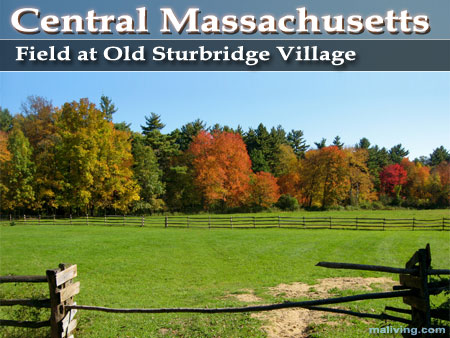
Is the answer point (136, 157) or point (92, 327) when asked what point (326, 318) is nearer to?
point (92, 327)

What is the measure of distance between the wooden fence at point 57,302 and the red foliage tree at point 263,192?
44.5 m

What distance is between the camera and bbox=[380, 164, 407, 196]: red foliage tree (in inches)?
2419

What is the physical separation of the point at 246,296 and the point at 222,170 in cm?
3875

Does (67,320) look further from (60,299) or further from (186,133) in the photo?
(186,133)

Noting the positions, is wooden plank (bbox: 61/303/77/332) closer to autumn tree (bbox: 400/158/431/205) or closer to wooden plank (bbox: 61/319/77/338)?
wooden plank (bbox: 61/319/77/338)

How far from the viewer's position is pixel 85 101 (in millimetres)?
41375

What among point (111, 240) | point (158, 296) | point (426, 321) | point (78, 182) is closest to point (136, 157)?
point (78, 182)

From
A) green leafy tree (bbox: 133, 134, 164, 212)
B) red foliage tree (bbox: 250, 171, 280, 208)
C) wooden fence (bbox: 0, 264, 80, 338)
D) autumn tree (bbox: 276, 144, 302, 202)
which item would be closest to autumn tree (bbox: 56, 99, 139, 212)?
green leafy tree (bbox: 133, 134, 164, 212)

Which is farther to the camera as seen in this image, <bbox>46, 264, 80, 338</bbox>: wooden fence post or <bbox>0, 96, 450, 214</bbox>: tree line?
<bbox>0, 96, 450, 214</bbox>: tree line

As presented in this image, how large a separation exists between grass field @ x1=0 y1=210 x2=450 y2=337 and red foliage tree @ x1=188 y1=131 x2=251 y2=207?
2262 cm

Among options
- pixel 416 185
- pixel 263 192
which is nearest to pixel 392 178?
pixel 416 185

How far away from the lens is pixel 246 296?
969 centimetres

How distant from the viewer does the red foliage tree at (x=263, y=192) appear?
49.6 metres

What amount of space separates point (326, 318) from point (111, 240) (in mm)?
17542
